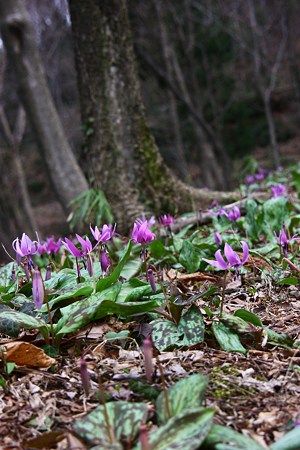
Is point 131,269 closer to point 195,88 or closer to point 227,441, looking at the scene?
point 227,441

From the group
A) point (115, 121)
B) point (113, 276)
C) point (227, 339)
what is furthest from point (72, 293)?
point (115, 121)

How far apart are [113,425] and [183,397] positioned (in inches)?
6.4

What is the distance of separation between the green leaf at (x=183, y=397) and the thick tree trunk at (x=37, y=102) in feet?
13.7

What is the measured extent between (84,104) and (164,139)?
421 inches

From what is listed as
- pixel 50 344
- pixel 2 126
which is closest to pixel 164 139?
pixel 2 126

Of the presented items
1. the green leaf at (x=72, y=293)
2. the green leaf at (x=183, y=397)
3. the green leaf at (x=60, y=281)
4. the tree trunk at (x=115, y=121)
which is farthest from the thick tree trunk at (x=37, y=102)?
the green leaf at (x=183, y=397)

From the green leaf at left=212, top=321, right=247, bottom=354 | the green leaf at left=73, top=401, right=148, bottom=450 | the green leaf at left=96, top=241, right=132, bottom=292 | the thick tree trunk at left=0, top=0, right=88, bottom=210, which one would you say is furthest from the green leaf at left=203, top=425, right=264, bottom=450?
the thick tree trunk at left=0, top=0, right=88, bottom=210

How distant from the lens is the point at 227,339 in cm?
136

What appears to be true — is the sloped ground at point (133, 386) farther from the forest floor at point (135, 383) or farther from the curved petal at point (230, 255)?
the curved petal at point (230, 255)

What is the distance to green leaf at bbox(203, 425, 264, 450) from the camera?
0.86 m

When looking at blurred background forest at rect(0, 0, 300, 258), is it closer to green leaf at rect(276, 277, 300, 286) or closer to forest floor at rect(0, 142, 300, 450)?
green leaf at rect(276, 277, 300, 286)

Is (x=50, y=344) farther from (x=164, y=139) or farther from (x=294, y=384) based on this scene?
(x=164, y=139)

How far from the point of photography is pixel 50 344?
141 cm

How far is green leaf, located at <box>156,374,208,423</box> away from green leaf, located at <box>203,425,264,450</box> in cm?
7
